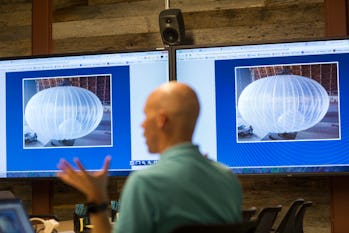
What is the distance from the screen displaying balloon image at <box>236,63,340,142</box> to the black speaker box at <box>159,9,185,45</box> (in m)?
0.51

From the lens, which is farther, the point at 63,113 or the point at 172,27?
the point at 63,113

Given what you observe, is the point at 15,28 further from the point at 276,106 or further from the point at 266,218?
the point at 266,218

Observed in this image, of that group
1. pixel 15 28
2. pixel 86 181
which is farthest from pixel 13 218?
pixel 15 28

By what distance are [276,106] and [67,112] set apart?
5.12 feet

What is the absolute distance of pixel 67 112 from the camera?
457 cm

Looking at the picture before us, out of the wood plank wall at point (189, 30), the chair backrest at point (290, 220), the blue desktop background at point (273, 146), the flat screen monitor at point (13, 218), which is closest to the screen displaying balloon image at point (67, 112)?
the wood plank wall at point (189, 30)

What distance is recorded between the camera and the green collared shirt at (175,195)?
163 centimetres

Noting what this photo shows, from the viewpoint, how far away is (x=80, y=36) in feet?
16.0

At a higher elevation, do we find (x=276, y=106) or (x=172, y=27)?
(x=172, y=27)

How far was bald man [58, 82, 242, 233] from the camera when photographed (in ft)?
5.36

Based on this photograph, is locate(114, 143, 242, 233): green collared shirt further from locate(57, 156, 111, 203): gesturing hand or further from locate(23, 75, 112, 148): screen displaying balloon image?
locate(23, 75, 112, 148): screen displaying balloon image

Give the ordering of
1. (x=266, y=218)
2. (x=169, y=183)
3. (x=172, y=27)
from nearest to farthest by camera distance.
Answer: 1. (x=169, y=183)
2. (x=266, y=218)
3. (x=172, y=27)

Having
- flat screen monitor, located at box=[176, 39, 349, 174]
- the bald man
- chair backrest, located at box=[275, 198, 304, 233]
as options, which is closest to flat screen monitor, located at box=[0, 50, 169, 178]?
flat screen monitor, located at box=[176, 39, 349, 174]

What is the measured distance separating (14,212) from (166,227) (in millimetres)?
598
